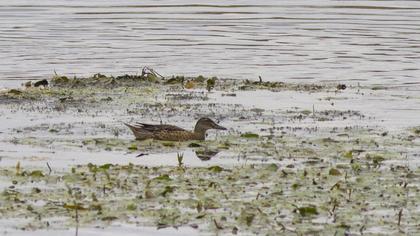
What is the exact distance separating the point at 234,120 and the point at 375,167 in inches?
165

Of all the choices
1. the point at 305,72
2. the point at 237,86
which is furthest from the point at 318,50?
the point at 237,86

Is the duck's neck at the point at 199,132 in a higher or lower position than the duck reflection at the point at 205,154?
higher

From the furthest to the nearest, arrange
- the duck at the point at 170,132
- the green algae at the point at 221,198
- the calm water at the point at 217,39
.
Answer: the calm water at the point at 217,39, the duck at the point at 170,132, the green algae at the point at 221,198

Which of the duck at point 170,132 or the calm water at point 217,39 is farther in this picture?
the calm water at point 217,39

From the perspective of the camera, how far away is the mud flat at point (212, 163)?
1198 cm

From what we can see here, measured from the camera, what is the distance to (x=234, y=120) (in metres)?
18.3

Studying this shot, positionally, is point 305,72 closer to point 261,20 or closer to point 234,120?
point 234,120

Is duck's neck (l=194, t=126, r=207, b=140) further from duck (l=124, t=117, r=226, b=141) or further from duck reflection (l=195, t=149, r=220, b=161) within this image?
duck reflection (l=195, t=149, r=220, b=161)

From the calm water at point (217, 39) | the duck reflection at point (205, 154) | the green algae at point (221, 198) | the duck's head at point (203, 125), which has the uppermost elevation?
the calm water at point (217, 39)

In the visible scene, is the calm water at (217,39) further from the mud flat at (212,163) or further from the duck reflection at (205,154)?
the duck reflection at (205,154)

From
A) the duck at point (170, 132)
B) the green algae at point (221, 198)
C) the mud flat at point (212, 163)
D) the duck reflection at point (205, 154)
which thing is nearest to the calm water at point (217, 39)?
the mud flat at point (212, 163)

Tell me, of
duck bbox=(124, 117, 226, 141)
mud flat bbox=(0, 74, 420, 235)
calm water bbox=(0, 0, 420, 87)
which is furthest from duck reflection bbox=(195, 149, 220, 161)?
calm water bbox=(0, 0, 420, 87)

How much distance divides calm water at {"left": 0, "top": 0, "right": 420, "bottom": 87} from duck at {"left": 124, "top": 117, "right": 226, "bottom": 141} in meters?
7.40

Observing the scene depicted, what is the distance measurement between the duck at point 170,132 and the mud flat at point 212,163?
5.6 inches
